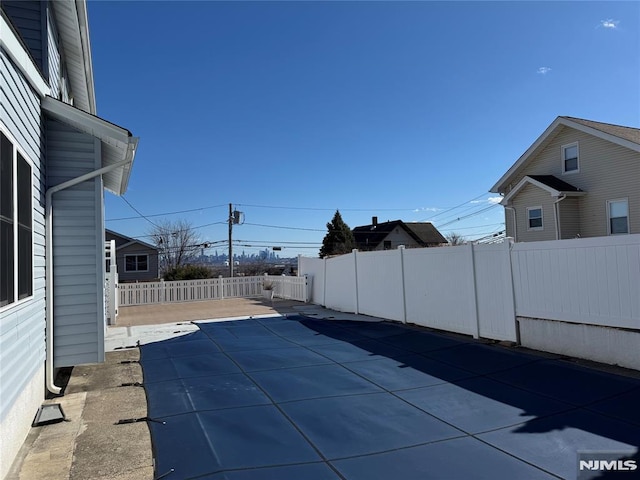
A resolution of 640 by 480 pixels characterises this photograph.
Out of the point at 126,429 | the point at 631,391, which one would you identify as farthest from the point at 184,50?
the point at 631,391

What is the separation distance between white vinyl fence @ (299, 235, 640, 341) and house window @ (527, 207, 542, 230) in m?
9.09

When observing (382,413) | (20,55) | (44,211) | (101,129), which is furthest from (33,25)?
(382,413)

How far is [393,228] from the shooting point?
40.0 metres

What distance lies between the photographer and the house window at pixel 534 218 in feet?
53.5

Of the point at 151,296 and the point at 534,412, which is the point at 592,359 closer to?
the point at 534,412

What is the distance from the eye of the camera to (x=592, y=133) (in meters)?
14.3

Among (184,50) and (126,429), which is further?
(184,50)

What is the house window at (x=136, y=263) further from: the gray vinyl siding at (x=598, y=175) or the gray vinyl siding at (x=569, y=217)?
the gray vinyl siding at (x=569, y=217)

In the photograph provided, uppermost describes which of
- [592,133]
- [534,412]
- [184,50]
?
[184,50]

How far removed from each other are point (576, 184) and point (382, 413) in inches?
578

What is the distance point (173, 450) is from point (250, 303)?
448 inches

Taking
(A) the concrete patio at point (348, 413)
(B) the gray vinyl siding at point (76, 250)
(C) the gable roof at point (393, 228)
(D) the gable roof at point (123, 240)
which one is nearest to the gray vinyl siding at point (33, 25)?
(B) the gray vinyl siding at point (76, 250)

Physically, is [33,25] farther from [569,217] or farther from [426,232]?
[426,232]

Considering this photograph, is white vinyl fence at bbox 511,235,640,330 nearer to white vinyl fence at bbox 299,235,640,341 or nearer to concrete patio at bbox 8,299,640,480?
white vinyl fence at bbox 299,235,640,341
